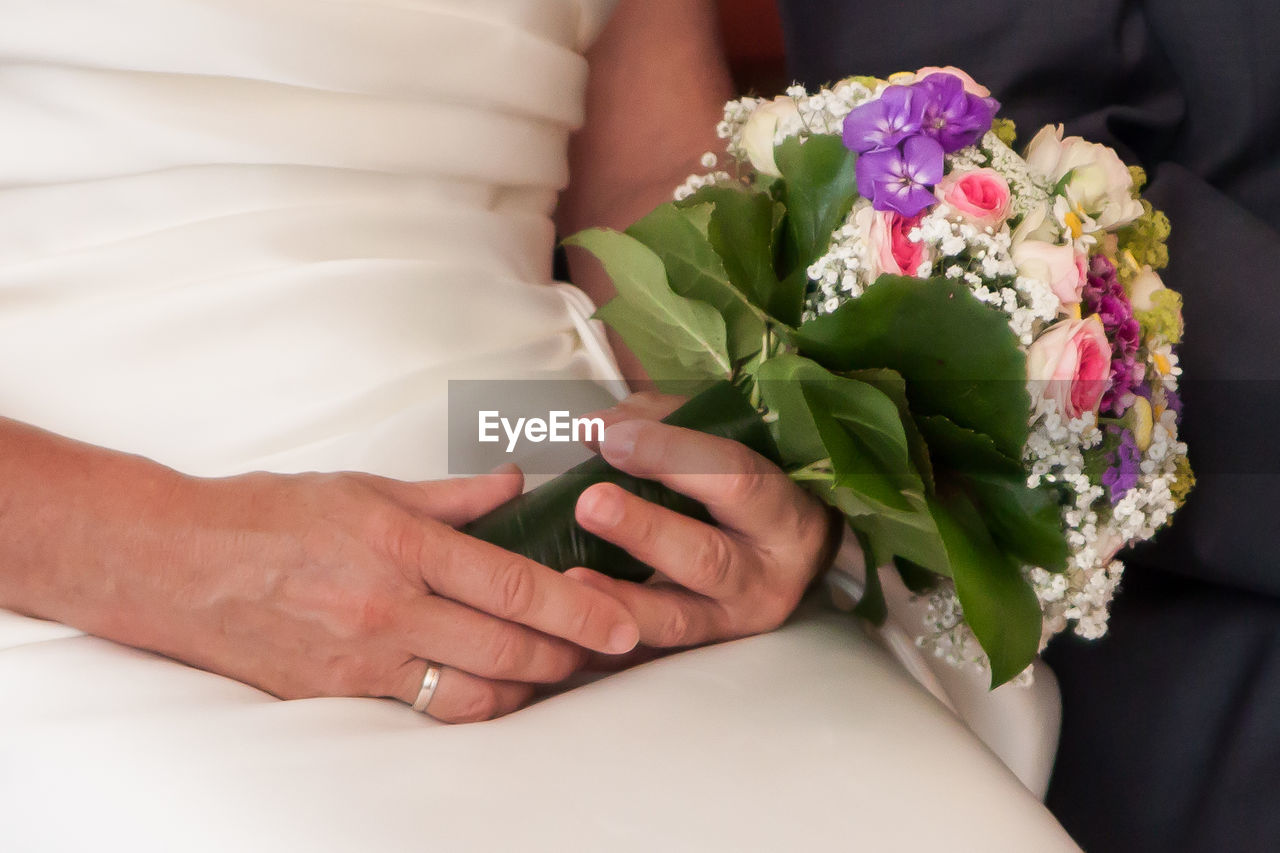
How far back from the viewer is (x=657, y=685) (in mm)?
663

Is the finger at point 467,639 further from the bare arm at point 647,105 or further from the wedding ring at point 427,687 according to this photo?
the bare arm at point 647,105

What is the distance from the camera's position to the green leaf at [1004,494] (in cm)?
64

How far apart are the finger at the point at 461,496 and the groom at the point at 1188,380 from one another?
1.82 feet

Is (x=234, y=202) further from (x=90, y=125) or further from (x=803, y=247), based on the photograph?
(x=803, y=247)

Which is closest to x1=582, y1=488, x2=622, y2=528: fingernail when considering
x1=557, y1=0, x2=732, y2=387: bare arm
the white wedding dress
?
the white wedding dress

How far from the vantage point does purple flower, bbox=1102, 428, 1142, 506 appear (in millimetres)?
658

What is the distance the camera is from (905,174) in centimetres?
63

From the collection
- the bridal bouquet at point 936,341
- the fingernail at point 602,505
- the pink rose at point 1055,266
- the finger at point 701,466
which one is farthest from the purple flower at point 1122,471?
the fingernail at point 602,505

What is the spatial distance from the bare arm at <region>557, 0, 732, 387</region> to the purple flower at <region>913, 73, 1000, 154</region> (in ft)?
1.41

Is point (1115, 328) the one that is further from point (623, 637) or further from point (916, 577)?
point (623, 637)

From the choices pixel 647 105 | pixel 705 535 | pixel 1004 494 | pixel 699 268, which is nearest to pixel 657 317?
pixel 699 268

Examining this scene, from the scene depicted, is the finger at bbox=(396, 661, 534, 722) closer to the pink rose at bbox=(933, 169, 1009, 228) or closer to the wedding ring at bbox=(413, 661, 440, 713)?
the wedding ring at bbox=(413, 661, 440, 713)

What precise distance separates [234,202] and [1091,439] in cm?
63

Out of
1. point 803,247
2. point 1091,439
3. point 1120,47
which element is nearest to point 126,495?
point 803,247
